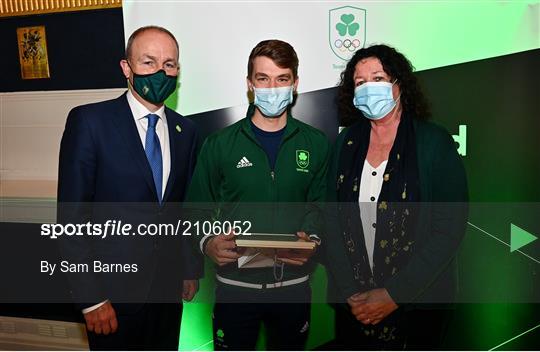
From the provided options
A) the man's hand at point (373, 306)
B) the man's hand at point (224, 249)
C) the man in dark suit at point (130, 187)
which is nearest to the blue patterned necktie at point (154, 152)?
the man in dark suit at point (130, 187)

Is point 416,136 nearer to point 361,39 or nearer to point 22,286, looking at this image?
point 361,39

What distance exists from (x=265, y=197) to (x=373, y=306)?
2.08 ft

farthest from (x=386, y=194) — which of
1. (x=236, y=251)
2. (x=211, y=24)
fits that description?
(x=211, y=24)

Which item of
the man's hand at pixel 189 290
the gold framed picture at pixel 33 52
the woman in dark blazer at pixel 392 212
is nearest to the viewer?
the woman in dark blazer at pixel 392 212

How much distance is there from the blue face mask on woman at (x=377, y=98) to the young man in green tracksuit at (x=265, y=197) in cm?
28

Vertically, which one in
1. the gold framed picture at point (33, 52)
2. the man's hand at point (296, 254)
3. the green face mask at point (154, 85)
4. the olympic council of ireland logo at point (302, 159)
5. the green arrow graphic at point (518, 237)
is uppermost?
the gold framed picture at point (33, 52)

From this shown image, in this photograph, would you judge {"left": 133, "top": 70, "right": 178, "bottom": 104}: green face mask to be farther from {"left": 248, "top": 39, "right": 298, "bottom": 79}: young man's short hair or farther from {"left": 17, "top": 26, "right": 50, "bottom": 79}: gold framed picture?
{"left": 17, "top": 26, "right": 50, "bottom": 79}: gold framed picture

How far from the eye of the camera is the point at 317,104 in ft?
7.84

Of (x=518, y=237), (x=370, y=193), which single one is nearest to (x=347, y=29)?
(x=370, y=193)

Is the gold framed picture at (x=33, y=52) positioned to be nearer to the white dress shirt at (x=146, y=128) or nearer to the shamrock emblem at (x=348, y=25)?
the white dress shirt at (x=146, y=128)

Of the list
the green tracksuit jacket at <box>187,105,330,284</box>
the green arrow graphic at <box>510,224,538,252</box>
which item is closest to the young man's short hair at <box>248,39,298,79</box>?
the green tracksuit jacket at <box>187,105,330,284</box>

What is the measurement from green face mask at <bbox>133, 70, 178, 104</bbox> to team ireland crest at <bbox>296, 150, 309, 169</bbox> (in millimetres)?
627

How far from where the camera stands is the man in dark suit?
1902 millimetres

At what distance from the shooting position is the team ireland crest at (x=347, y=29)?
7.53 ft
